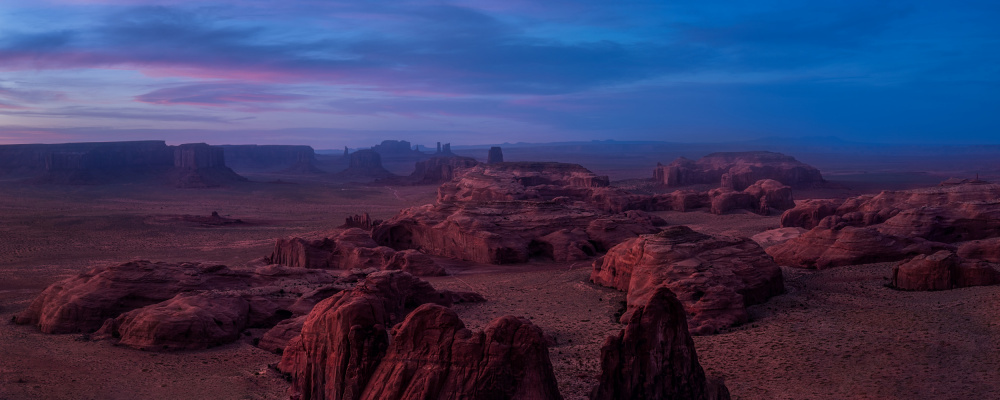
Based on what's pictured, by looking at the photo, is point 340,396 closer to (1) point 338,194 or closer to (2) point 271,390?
(2) point 271,390

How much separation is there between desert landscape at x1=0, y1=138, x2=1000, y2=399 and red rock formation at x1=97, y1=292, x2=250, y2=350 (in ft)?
0.22

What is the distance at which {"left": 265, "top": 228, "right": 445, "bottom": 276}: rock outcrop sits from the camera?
124 feet

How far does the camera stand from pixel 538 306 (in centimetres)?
2838

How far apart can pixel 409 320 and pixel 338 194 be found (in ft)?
328

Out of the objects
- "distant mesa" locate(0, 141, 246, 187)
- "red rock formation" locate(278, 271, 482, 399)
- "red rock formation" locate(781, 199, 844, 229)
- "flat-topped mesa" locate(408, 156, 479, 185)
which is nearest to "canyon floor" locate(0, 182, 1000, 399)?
"red rock formation" locate(278, 271, 482, 399)

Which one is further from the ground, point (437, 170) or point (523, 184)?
point (437, 170)

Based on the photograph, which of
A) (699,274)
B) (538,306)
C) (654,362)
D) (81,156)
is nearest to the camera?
(654,362)

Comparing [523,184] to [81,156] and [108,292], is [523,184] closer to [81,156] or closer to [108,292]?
[108,292]

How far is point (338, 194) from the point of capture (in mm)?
110438

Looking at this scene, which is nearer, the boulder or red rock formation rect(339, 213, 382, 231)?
the boulder

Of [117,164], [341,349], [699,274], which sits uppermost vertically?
[117,164]

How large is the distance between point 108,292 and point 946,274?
3217 centimetres

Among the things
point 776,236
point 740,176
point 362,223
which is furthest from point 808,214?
point 740,176

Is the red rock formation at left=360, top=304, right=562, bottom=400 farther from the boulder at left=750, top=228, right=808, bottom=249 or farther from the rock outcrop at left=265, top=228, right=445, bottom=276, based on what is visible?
the boulder at left=750, top=228, right=808, bottom=249
